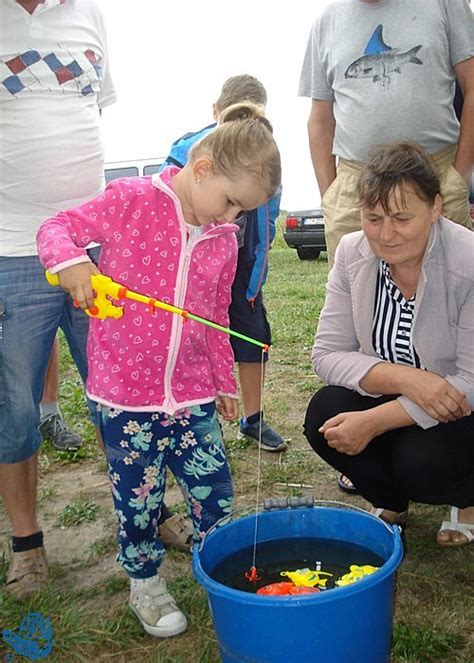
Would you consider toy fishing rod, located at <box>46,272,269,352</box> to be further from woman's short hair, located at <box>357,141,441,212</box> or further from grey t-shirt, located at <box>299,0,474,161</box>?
grey t-shirt, located at <box>299,0,474,161</box>

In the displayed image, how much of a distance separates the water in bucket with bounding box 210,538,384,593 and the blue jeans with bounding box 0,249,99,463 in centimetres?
70

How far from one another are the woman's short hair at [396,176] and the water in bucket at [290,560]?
85 centimetres

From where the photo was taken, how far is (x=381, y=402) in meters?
2.16

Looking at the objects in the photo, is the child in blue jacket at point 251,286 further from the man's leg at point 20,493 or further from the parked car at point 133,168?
the parked car at point 133,168

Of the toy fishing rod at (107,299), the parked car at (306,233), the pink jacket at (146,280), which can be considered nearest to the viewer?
the toy fishing rod at (107,299)

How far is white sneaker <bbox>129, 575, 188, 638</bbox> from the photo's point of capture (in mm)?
1861

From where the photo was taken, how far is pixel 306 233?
1341cm

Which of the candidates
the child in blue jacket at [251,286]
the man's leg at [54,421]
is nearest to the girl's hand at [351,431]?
the child in blue jacket at [251,286]

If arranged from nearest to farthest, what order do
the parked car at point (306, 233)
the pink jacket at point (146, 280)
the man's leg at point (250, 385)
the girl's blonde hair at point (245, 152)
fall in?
the girl's blonde hair at point (245, 152)
the pink jacket at point (146, 280)
the man's leg at point (250, 385)
the parked car at point (306, 233)

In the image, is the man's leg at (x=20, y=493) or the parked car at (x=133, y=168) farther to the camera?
the parked car at (x=133, y=168)

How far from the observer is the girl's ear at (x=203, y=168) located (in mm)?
1746

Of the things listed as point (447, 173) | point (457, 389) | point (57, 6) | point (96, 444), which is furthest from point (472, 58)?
point (96, 444)

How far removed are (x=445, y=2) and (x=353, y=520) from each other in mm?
1780

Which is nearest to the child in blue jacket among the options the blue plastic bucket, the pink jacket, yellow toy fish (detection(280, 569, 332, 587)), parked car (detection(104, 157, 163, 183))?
the pink jacket
